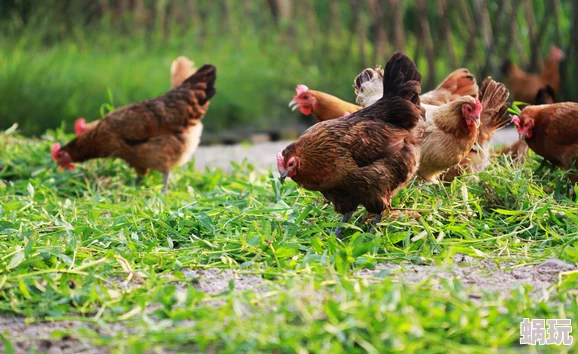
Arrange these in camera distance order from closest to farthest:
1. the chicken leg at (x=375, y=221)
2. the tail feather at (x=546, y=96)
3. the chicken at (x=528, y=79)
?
1. the chicken leg at (x=375, y=221)
2. the tail feather at (x=546, y=96)
3. the chicken at (x=528, y=79)

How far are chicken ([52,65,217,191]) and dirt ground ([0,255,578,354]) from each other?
2.54m

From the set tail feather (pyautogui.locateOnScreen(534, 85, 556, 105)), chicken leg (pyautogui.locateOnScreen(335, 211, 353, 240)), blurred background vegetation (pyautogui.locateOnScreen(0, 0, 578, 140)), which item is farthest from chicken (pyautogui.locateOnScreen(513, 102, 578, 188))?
blurred background vegetation (pyautogui.locateOnScreen(0, 0, 578, 140))

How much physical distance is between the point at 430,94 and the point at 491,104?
0.48 meters

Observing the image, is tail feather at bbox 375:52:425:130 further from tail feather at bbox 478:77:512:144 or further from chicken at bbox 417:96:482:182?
tail feather at bbox 478:77:512:144

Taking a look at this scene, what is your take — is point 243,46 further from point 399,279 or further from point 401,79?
point 399,279

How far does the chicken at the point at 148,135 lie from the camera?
18.4ft

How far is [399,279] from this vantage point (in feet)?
9.38

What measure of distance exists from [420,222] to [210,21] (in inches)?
368

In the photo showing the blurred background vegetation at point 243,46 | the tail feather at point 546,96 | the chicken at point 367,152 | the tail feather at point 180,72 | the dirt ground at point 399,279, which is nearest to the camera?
the dirt ground at point 399,279

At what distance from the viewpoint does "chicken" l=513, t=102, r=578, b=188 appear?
13.8 feet

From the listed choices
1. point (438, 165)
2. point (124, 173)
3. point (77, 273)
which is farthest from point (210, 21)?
point (77, 273)

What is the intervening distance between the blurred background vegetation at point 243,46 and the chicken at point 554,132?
274 centimetres

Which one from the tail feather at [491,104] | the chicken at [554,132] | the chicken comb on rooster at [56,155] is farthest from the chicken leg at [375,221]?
the chicken comb on rooster at [56,155]

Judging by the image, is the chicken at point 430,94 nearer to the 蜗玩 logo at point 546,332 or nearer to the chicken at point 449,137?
the chicken at point 449,137
